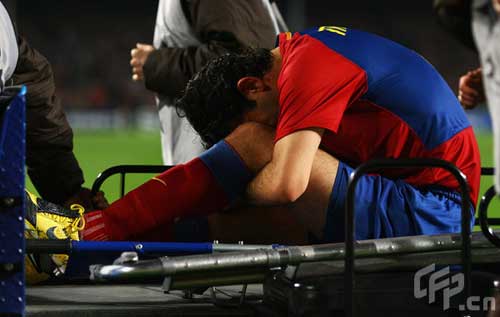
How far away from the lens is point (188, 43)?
15.2 feet

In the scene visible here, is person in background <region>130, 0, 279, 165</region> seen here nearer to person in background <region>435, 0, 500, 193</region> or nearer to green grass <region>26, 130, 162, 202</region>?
person in background <region>435, 0, 500, 193</region>

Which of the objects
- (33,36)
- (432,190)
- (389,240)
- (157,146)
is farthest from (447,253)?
(33,36)

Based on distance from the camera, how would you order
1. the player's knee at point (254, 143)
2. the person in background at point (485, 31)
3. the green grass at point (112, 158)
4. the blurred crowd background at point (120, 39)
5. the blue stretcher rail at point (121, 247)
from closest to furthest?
the person in background at point (485, 31)
the blue stretcher rail at point (121, 247)
the player's knee at point (254, 143)
the green grass at point (112, 158)
the blurred crowd background at point (120, 39)

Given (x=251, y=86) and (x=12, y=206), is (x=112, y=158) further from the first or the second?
(x=12, y=206)

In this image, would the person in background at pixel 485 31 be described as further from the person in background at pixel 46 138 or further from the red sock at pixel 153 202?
the person in background at pixel 46 138

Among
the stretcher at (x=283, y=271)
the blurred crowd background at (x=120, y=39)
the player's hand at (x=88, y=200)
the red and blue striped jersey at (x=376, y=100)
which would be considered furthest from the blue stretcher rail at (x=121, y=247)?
the blurred crowd background at (x=120, y=39)

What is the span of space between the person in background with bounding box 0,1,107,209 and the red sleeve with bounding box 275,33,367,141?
129 cm

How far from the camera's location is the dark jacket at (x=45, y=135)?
13.9ft

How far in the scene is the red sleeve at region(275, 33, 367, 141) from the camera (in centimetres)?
310

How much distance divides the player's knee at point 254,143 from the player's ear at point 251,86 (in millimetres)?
106

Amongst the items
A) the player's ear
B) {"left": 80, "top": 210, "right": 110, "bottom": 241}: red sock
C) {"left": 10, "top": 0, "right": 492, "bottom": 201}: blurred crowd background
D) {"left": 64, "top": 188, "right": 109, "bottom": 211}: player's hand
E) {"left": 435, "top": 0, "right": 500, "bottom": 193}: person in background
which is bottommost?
{"left": 10, "top": 0, "right": 492, "bottom": 201}: blurred crowd background

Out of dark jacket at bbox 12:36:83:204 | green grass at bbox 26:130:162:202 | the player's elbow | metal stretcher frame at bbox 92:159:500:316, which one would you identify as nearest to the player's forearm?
the player's elbow

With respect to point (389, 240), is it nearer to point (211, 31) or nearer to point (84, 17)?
point (211, 31)

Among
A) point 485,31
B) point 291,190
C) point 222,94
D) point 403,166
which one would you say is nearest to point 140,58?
point 222,94
